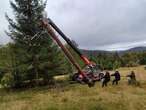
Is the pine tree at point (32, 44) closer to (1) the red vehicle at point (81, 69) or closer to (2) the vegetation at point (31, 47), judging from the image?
(2) the vegetation at point (31, 47)

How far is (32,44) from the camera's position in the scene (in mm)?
43000

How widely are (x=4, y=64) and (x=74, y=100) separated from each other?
107ft

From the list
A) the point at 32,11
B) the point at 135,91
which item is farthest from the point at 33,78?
the point at 135,91

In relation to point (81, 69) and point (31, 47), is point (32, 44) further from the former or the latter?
point (81, 69)

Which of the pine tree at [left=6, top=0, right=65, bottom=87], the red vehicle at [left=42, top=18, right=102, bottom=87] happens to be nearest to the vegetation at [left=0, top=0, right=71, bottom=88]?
the pine tree at [left=6, top=0, right=65, bottom=87]

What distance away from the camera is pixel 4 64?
168 ft

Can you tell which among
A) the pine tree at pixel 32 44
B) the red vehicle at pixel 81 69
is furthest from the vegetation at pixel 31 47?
the red vehicle at pixel 81 69

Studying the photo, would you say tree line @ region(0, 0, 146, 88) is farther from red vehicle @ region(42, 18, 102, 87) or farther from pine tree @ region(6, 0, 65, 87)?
red vehicle @ region(42, 18, 102, 87)

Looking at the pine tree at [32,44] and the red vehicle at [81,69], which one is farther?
the pine tree at [32,44]

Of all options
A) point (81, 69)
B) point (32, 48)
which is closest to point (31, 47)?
point (32, 48)

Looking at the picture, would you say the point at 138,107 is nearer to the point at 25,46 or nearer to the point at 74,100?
the point at 74,100

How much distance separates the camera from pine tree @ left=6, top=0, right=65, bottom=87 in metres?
42.9

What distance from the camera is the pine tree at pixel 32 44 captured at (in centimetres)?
4294

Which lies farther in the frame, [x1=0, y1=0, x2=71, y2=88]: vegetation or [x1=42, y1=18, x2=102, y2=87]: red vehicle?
[x1=0, y1=0, x2=71, y2=88]: vegetation
